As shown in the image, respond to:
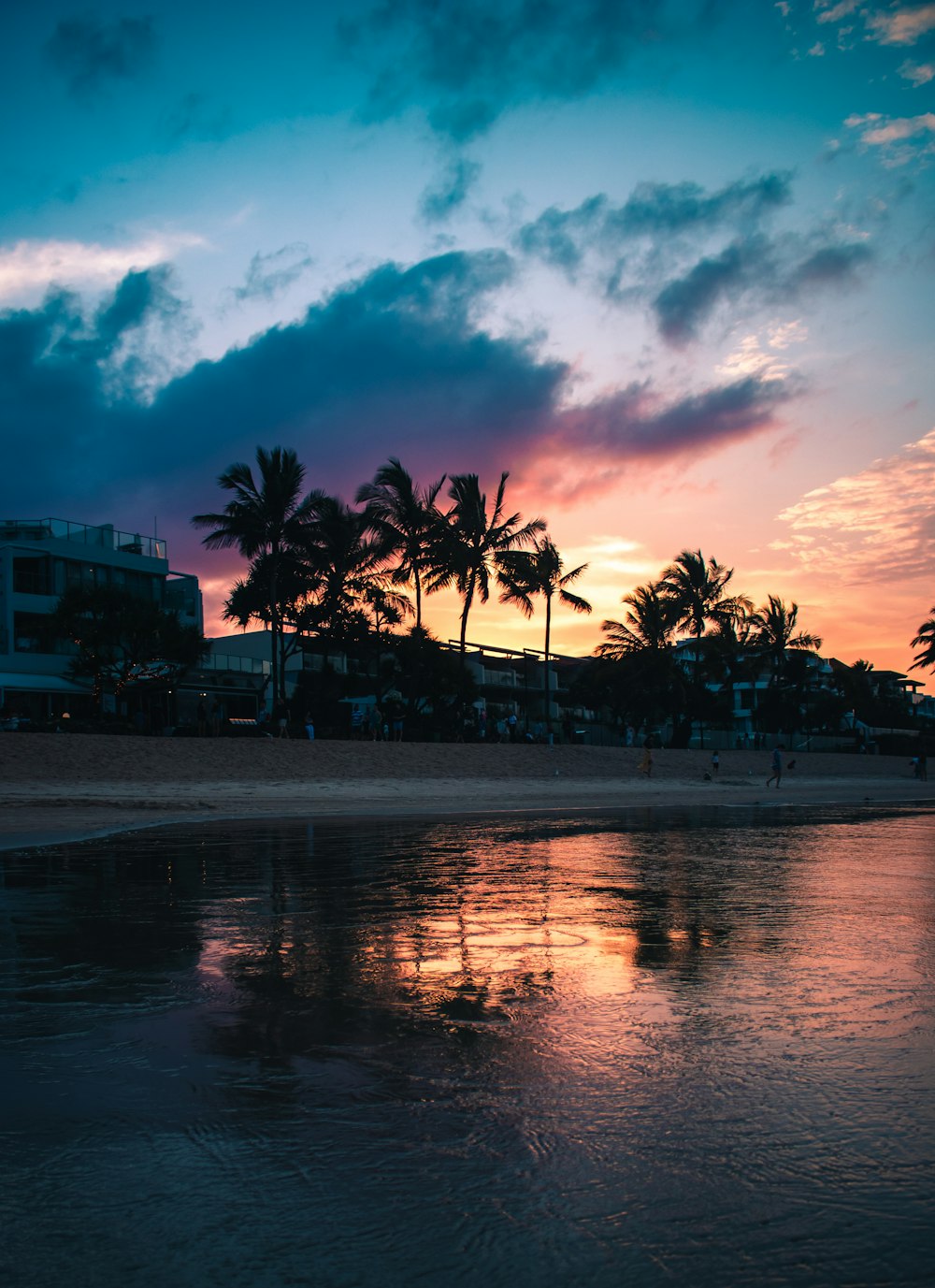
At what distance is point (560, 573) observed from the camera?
46.2 m

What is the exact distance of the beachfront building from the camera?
1534 inches

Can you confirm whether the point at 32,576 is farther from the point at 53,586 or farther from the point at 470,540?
the point at 470,540

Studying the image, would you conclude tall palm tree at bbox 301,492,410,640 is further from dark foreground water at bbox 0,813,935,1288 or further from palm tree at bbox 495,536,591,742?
dark foreground water at bbox 0,813,935,1288

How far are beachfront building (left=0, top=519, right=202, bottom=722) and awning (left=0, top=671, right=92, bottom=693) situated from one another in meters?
0.04

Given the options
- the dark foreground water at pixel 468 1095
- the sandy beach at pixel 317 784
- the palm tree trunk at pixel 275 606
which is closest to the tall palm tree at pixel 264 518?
the palm tree trunk at pixel 275 606

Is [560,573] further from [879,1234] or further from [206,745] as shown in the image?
[879,1234]

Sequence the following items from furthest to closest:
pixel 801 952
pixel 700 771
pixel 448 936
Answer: pixel 700 771
pixel 448 936
pixel 801 952

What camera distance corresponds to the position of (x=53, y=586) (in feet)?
139

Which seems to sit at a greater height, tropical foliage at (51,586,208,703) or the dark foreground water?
tropical foliage at (51,586,208,703)

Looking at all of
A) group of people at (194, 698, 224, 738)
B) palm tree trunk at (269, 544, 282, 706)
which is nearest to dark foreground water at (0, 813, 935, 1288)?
group of people at (194, 698, 224, 738)

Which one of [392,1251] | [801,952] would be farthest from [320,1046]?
[801,952]

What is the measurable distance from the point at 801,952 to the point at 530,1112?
2853 mm

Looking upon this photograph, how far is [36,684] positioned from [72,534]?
8763 mm

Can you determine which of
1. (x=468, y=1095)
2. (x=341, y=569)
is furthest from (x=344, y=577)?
(x=468, y=1095)
